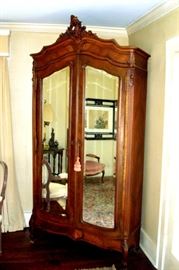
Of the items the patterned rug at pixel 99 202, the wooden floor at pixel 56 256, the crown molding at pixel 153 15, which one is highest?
the crown molding at pixel 153 15

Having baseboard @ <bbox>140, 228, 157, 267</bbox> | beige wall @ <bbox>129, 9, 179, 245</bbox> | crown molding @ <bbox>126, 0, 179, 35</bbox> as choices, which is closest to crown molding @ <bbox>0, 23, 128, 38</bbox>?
crown molding @ <bbox>126, 0, 179, 35</bbox>

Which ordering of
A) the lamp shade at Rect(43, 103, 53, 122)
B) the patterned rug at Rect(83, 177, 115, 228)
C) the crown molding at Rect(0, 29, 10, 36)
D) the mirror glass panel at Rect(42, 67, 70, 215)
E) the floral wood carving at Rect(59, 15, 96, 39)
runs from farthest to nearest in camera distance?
1. the crown molding at Rect(0, 29, 10, 36)
2. the lamp shade at Rect(43, 103, 53, 122)
3. the mirror glass panel at Rect(42, 67, 70, 215)
4. the patterned rug at Rect(83, 177, 115, 228)
5. the floral wood carving at Rect(59, 15, 96, 39)

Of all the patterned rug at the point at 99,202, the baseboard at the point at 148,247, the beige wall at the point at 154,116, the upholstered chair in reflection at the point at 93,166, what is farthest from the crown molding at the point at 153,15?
the baseboard at the point at 148,247

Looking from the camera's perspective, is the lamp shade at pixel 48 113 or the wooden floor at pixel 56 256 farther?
the lamp shade at pixel 48 113

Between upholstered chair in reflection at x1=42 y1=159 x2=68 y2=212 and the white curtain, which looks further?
the white curtain

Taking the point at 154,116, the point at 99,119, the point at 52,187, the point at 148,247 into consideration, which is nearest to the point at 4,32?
the point at 99,119

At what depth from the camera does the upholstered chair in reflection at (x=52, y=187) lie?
125 inches

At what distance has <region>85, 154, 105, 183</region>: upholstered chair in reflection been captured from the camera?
3.00 m

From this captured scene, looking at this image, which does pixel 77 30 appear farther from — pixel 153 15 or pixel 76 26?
pixel 153 15

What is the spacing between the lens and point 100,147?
2.98 meters

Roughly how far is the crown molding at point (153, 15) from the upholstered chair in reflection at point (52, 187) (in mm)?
1693

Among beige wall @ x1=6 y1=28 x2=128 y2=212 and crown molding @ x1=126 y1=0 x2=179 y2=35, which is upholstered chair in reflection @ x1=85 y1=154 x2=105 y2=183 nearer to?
beige wall @ x1=6 y1=28 x2=128 y2=212

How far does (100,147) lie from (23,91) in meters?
1.30

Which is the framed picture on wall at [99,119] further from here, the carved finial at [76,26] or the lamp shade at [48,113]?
the carved finial at [76,26]
